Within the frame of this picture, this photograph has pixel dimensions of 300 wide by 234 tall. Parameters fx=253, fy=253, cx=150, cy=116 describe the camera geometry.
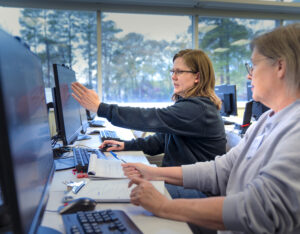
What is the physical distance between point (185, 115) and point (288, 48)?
→ 712mm

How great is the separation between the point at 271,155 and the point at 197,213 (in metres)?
0.26

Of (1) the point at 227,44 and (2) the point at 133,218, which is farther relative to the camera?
(1) the point at 227,44

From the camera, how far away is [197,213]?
27.1 inches

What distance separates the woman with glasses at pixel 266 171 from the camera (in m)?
0.61

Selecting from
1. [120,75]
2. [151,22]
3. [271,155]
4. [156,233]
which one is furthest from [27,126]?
[151,22]

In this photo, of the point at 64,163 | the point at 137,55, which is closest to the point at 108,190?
the point at 64,163

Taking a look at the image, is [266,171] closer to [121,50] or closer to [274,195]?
[274,195]

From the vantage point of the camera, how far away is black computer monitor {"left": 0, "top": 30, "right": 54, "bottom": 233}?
390mm

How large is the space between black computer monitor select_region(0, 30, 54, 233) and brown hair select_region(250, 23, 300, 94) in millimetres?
682

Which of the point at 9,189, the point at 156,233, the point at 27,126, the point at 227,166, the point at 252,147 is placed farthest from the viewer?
the point at 227,166

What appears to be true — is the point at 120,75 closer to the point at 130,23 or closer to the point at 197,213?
the point at 130,23

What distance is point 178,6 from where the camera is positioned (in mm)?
4070

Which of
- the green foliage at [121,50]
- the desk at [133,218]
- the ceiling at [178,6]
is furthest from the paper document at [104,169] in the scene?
the ceiling at [178,6]

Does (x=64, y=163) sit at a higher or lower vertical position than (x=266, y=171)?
lower
